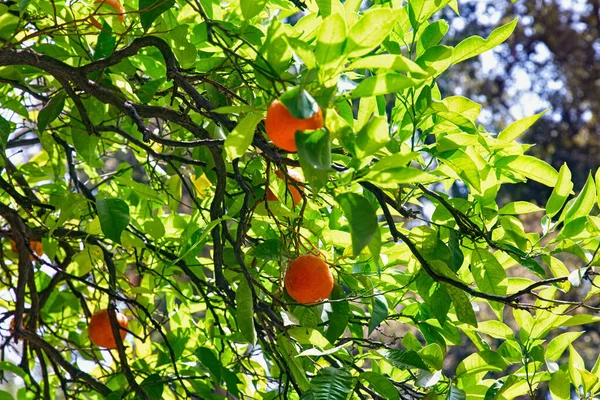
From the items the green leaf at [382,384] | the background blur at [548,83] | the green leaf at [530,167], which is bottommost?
the background blur at [548,83]

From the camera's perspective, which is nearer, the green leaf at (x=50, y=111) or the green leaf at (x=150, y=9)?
the green leaf at (x=150, y=9)

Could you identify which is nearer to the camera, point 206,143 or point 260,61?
point 260,61

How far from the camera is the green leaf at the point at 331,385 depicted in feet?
2.99

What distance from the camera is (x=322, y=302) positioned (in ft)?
3.19

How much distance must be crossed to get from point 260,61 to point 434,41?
25 cm

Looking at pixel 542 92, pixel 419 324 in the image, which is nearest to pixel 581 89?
pixel 542 92

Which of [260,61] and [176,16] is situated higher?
[176,16]

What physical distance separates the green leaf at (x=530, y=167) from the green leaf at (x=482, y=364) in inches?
10.8

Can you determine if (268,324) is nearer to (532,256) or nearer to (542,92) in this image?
(532,256)

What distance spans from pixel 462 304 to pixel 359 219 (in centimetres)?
34

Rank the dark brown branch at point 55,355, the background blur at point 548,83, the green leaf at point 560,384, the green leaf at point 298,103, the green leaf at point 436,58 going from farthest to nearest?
the background blur at point 548,83
the dark brown branch at point 55,355
the green leaf at point 560,384
the green leaf at point 436,58
the green leaf at point 298,103

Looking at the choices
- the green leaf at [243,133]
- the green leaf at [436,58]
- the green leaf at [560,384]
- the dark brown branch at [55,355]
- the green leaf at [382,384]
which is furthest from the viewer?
the dark brown branch at [55,355]

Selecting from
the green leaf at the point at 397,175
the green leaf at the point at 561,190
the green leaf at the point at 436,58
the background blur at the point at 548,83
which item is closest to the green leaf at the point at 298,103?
the green leaf at the point at 397,175

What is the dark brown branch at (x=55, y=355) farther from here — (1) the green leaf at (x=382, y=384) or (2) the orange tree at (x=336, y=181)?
(1) the green leaf at (x=382, y=384)
